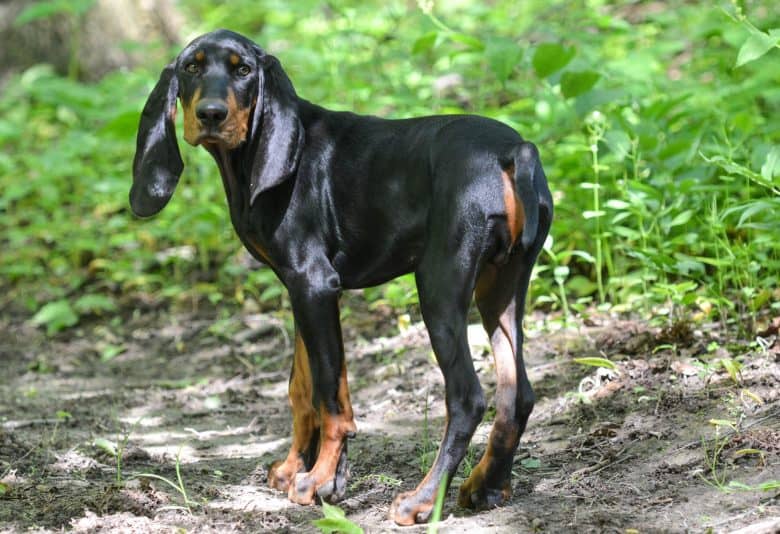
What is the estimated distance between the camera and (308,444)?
14.0 feet

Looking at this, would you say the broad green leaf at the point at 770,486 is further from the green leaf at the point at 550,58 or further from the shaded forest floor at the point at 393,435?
the green leaf at the point at 550,58

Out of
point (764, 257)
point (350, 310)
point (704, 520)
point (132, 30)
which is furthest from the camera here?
point (132, 30)

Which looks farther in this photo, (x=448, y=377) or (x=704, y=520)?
(x=448, y=377)

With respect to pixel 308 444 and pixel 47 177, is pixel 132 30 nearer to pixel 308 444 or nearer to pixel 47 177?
pixel 47 177

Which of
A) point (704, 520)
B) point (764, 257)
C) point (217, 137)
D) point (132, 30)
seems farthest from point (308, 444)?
point (132, 30)

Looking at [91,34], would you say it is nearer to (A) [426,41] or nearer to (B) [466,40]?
(A) [426,41]

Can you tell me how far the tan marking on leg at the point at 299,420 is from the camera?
4215 mm

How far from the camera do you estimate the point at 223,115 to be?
376 cm

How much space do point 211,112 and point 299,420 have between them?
1410 mm

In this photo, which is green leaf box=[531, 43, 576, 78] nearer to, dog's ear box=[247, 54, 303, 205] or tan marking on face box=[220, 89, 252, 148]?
dog's ear box=[247, 54, 303, 205]

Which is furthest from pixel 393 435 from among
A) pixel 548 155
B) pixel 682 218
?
pixel 548 155

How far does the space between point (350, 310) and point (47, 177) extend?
4.03 m

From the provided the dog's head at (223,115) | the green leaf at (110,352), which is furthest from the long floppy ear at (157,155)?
the green leaf at (110,352)

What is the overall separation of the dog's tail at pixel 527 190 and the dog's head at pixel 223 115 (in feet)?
3.32
